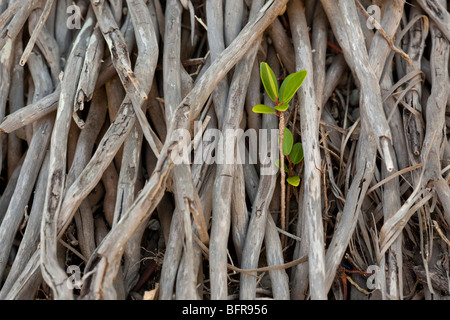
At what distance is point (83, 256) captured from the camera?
1.45 m

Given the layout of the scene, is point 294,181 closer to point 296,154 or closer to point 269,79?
point 296,154

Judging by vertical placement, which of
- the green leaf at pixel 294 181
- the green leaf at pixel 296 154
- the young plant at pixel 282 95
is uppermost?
the young plant at pixel 282 95

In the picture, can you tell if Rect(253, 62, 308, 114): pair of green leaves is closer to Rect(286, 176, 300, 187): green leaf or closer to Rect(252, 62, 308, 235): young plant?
Rect(252, 62, 308, 235): young plant

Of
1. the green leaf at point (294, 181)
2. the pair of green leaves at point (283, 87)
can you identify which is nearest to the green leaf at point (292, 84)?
the pair of green leaves at point (283, 87)

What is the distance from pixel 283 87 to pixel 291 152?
20 centimetres

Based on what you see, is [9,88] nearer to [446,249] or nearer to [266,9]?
[266,9]

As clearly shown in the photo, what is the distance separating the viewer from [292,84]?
4.55 feet

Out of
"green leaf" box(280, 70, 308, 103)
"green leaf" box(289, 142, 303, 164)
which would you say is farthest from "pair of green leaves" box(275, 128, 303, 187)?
"green leaf" box(280, 70, 308, 103)

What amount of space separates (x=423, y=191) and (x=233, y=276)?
1.98 feet

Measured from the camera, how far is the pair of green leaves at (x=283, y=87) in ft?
4.54

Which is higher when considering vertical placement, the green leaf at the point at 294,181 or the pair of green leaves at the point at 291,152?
the pair of green leaves at the point at 291,152

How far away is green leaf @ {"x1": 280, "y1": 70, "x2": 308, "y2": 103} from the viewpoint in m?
1.38

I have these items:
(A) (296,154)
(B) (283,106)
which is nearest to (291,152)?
(A) (296,154)

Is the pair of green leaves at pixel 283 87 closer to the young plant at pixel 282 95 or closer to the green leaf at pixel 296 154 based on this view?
the young plant at pixel 282 95
